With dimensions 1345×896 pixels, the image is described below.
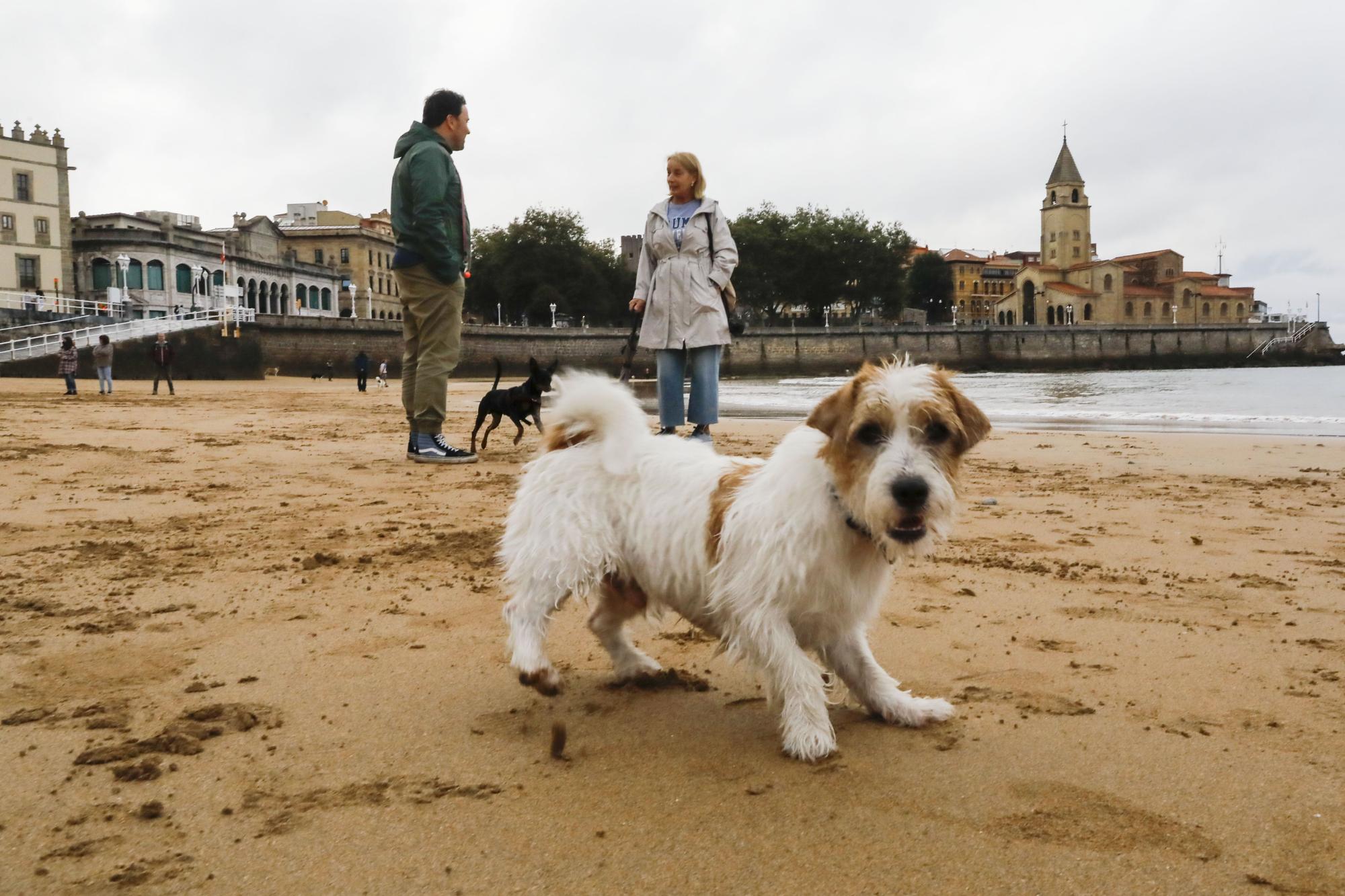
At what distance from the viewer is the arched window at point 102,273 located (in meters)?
61.1

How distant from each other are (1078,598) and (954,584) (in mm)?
490

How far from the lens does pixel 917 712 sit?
2.64 meters

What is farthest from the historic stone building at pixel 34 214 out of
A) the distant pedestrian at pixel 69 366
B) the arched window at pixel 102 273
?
the distant pedestrian at pixel 69 366

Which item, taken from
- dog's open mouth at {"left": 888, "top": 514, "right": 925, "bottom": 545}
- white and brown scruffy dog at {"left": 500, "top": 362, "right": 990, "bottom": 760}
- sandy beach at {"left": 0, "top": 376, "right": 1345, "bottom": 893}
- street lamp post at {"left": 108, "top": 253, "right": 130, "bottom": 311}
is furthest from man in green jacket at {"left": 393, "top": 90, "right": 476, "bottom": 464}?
street lamp post at {"left": 108, "top": 253, "right": 130, "bottom": 311}

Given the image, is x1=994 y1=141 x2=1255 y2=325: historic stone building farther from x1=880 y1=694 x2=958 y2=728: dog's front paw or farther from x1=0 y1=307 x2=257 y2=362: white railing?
x1=880 y1=694 x2=958 y2=728: dog's front paw

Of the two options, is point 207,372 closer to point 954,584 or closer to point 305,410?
point 305,410

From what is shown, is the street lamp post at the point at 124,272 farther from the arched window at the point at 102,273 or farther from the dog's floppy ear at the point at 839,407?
the dog's floppy ear at the point at 839,407

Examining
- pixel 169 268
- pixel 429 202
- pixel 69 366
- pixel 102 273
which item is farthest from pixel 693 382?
pixel 102 273

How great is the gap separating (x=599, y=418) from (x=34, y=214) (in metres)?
69.0

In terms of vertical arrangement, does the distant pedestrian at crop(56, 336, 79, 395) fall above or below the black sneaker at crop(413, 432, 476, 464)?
above

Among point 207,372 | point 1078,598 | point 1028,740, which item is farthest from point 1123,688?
point 207,372

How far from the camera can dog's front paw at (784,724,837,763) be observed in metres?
2.42

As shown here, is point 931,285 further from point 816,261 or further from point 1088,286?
point 816,261

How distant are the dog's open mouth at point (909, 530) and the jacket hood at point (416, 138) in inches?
237
